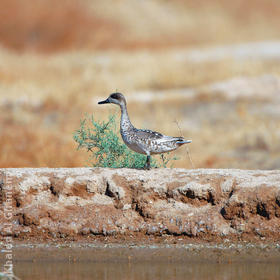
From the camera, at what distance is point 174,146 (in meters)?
9.62

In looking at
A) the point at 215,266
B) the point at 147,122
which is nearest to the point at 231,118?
the point at 147,122

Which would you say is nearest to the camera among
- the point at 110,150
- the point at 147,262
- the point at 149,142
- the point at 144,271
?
the point at 144,271

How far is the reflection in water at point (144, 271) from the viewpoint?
313 inches

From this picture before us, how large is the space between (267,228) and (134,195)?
172cm

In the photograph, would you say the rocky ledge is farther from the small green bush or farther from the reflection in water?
the small green bush

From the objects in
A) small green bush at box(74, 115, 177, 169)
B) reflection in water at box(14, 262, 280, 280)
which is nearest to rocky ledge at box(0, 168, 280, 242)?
reflection in water at box(14, 262, 280, 280)

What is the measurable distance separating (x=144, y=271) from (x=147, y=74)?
67.8ft

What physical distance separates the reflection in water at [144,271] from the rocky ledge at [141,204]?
0.87 metres

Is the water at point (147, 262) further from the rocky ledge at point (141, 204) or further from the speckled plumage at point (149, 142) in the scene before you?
the speckled plumage at point (149, 142)

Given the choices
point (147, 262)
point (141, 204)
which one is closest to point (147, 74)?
point (141, 204)

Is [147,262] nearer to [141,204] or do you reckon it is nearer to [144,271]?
[144,271]

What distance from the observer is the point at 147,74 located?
28469mm

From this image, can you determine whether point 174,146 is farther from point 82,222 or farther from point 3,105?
point 3,105

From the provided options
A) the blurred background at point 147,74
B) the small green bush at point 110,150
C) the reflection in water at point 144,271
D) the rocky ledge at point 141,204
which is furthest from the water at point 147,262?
the blurred background at point 147,74
